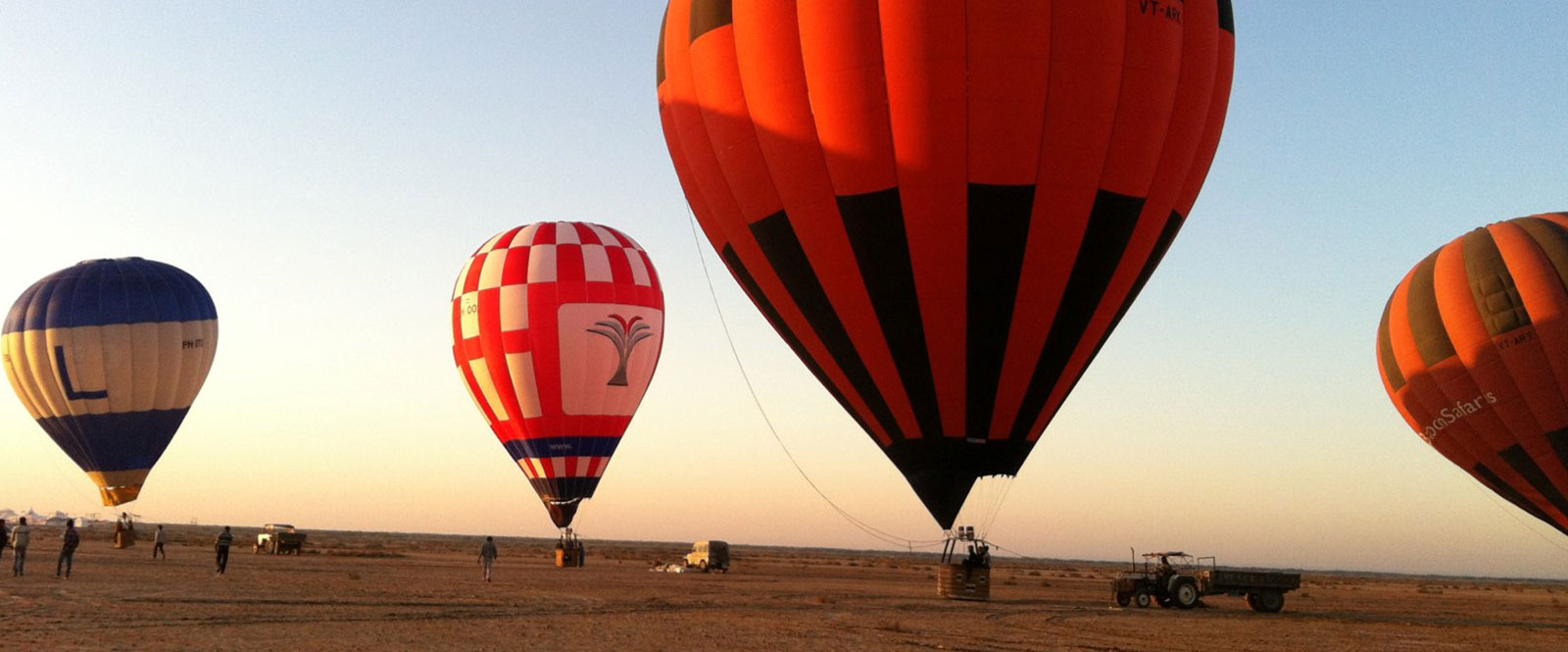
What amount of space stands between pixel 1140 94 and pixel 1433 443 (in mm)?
18085

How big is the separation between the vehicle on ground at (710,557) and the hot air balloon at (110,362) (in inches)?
766

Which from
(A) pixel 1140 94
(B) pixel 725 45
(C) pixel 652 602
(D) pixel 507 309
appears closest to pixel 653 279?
(D) pixel 507 309

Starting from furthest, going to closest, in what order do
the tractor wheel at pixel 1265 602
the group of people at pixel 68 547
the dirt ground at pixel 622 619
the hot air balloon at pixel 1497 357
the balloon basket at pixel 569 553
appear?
the balloon basket at pixel 569 553 < the tractor wheel at pixel 1265 602 < the hot air balloon at pixel 1497 357 < the group of people at pixel 68 547 < the dirt ground at pixel 622 619

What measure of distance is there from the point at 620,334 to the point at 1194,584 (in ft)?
59.0

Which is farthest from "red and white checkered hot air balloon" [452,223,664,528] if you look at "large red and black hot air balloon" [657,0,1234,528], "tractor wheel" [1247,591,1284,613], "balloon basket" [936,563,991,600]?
"tractor wheel" [1247,591,1284,613]

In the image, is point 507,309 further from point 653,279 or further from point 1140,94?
point 1140,94

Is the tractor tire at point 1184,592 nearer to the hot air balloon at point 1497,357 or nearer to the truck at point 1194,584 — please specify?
the truck at point 1194,584

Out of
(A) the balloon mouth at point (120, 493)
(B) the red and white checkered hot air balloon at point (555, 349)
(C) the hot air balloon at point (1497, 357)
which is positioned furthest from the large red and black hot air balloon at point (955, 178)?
(A) the balloon mouth at point (120, 493)

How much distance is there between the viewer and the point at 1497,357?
91.4 ft

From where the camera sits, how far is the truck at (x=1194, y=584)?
2723cm

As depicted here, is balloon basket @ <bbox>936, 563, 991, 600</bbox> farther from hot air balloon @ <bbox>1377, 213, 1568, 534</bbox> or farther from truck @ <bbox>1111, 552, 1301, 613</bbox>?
hot air balloon @ <bbox>1377, 213, 1568, 534</bbox>

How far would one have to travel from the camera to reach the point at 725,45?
19469 mm

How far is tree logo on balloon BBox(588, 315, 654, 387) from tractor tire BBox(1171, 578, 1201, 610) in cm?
1725

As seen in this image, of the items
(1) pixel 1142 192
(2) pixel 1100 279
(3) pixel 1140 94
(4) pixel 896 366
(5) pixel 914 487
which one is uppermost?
(3) pixel 1140 94
